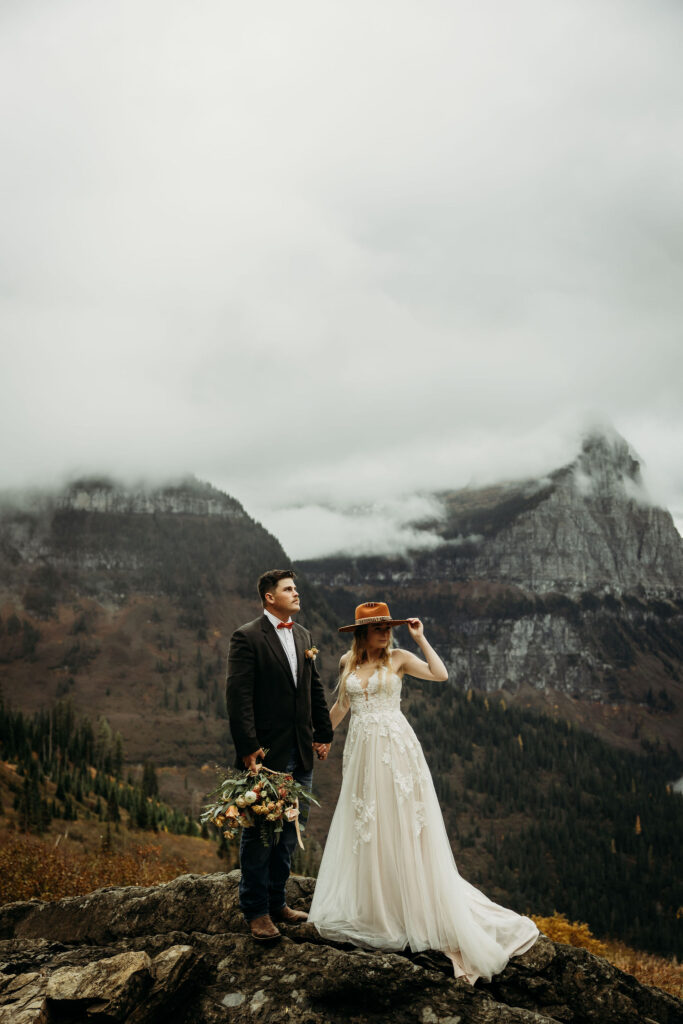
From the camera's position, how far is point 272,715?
8672 mm

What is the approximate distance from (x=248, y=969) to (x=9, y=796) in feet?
179

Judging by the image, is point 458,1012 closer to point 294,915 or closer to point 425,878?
point 425,878

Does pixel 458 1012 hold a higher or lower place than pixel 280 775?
lower

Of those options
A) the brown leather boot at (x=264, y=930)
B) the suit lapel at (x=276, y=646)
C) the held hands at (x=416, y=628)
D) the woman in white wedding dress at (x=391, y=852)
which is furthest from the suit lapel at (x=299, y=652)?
the brown leather boot at (x=264, y=930)

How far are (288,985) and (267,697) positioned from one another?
10.00ft

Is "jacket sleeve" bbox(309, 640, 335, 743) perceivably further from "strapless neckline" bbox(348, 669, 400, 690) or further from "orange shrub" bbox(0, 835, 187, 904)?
"orange shrub" bbox(0, 835, 187, 904)

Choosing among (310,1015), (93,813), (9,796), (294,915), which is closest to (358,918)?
(294,915)

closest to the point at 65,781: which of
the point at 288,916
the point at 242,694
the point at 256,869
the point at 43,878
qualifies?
the point at 43,878

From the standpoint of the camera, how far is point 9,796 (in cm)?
5331

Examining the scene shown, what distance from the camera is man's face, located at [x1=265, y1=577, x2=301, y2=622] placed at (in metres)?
8.80

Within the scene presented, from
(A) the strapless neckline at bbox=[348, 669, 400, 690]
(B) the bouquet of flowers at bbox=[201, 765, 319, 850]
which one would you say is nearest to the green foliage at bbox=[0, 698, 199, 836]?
(B) the bouquet of flowers at bbox=[201, 765, 319, 850]

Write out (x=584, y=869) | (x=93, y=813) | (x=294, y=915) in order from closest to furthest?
(x=294, y=915) → (x=93, y=813) → (x=584, y=869)

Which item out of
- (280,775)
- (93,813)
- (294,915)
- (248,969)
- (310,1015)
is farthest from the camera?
(93,813)

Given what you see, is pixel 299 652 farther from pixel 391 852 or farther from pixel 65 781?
pixel 65 781
